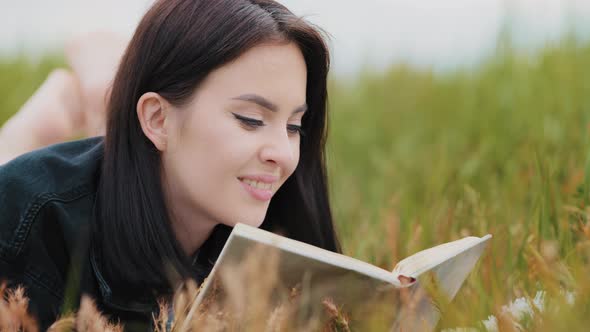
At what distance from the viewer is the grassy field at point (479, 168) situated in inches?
80.5

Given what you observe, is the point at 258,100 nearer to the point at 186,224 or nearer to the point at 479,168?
the point at 186,224

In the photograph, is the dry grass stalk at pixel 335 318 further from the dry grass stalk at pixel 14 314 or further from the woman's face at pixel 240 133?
the dry grass stalk at pixel 14 314

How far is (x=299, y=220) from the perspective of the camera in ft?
9.05

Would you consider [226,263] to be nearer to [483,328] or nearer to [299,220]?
[483,328]

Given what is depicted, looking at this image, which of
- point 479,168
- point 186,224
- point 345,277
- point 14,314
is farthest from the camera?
point 479,168

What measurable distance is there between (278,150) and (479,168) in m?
2.12

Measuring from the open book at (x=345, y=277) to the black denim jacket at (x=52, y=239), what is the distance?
59 cm

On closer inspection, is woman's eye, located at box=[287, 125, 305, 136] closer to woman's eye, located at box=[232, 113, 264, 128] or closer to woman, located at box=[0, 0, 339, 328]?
woman, located at box=[0, 0, 339, 328]

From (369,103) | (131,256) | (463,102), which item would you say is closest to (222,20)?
(131,256)

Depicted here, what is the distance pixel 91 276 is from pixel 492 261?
1161 mm

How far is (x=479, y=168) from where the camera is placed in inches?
162

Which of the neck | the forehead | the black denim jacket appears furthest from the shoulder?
the forehead

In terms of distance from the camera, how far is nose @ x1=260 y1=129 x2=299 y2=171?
7.30 feet

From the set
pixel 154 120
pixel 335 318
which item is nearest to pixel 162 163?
pixel 154 120
